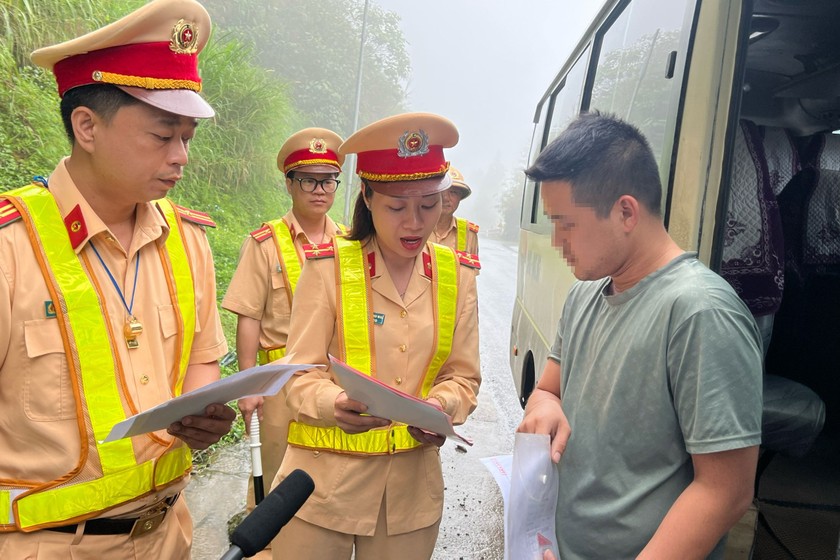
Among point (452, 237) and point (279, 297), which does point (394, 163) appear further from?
point (452, 237)

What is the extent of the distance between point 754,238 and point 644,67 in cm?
74

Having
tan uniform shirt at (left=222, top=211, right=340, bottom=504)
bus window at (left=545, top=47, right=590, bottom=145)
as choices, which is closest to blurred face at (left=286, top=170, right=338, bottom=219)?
tan uniform shirt at (left=222, top=211, right=340, bottom=504)

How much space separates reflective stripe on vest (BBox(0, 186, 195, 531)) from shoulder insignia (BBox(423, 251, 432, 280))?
99 cm

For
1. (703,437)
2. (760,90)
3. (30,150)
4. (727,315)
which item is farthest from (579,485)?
(30,150)

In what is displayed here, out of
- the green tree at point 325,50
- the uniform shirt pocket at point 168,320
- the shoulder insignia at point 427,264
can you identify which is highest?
the green tree at point 325,50

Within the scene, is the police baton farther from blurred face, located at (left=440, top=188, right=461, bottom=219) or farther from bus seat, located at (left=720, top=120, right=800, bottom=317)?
blurred face, located at (left=440, top=188, right=461, bottom=219)

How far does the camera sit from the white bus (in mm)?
1613

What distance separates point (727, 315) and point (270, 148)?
14350mm

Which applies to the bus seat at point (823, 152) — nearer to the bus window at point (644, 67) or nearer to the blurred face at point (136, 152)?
the bus window at point (644, 67)

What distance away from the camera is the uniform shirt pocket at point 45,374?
4.47ft

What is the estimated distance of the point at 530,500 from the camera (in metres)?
1.40

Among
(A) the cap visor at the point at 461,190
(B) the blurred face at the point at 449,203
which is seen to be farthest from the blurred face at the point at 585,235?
A: (A) the cap visor at the point at 461,190

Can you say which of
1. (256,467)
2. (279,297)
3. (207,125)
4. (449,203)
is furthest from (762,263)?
(207,125)

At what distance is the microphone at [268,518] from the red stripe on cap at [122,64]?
1.01 m
